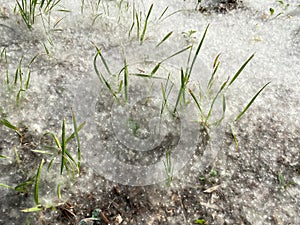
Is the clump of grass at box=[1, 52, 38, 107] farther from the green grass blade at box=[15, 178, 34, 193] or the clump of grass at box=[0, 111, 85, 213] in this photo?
the green grass blade at box=[15, 178, 34, 193]

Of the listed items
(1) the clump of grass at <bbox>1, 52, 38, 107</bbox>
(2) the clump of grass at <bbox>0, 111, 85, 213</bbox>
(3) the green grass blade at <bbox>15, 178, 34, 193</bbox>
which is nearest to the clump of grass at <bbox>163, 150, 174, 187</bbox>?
(2) the clump of grass at <bbox>0, 111, 85, 213</bbox>

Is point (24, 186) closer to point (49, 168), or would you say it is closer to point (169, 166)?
point (49, 168)

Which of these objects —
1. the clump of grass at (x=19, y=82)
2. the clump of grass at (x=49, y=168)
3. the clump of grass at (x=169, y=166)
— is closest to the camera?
the clump of grass at (x=49, y=168)

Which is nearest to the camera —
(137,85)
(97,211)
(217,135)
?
(97,211)

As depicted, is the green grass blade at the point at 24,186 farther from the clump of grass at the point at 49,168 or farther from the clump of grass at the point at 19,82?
the clump of grass at the point at 19,82

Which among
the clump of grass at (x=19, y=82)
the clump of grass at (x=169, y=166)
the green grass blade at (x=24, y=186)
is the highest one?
the clump of grass at (x=19, y=82)

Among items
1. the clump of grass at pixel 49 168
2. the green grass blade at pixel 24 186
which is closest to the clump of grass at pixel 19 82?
the clump of grass at pixel 49 168

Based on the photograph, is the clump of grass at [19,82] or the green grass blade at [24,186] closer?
the green grass blade at [24,186]

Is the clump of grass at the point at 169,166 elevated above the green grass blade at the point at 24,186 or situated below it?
above

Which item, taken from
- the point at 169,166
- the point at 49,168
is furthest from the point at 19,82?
the point at 169,166

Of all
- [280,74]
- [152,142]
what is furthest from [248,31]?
[152,142]

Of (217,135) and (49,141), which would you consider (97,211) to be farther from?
(217,135)
